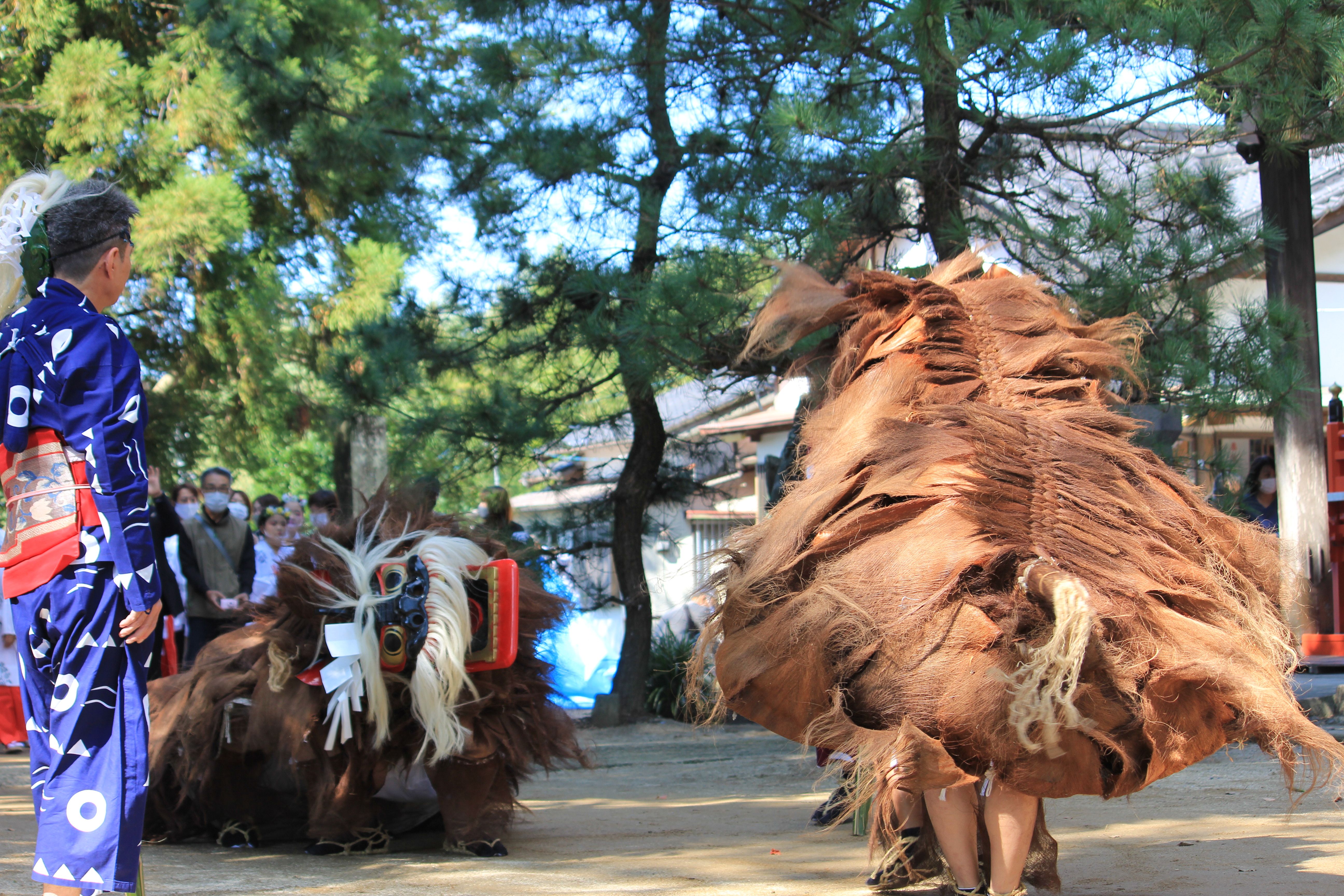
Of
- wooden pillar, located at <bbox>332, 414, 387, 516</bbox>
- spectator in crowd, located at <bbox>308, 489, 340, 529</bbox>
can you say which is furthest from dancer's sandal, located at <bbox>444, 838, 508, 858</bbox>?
wooden pillar, located at <bbox>332, 414, 387, 516</bbox>

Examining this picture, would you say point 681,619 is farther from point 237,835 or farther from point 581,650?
point 237,835

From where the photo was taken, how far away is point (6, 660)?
7.24 meters

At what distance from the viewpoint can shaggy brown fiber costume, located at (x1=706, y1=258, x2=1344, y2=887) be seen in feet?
7.38

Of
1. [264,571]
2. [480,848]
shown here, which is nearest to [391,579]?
[480,848]

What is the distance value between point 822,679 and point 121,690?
1.59 m

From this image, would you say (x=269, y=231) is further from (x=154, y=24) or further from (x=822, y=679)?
(x=822, y=679)

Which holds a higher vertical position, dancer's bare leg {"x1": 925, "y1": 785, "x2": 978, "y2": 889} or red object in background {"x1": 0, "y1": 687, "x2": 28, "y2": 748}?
dancer's bare leg {"x1": 925, "y1": 785, "x2": 978, "y2": 889}

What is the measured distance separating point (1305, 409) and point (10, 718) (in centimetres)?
816

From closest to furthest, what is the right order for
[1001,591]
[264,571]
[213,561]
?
[1001,591], [213,561], [264,571]

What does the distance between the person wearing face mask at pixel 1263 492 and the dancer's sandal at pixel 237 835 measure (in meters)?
5.72

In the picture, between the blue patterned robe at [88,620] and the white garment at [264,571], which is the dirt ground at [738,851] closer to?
the blue patterned robe at [88,620]

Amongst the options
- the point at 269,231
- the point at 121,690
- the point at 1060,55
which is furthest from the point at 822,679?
the point at 269,231

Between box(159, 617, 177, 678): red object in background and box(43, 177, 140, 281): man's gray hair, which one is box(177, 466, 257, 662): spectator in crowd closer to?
box(159, 617, 177, 678): red object in background

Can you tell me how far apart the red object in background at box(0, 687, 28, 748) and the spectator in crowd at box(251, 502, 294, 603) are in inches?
64.7
